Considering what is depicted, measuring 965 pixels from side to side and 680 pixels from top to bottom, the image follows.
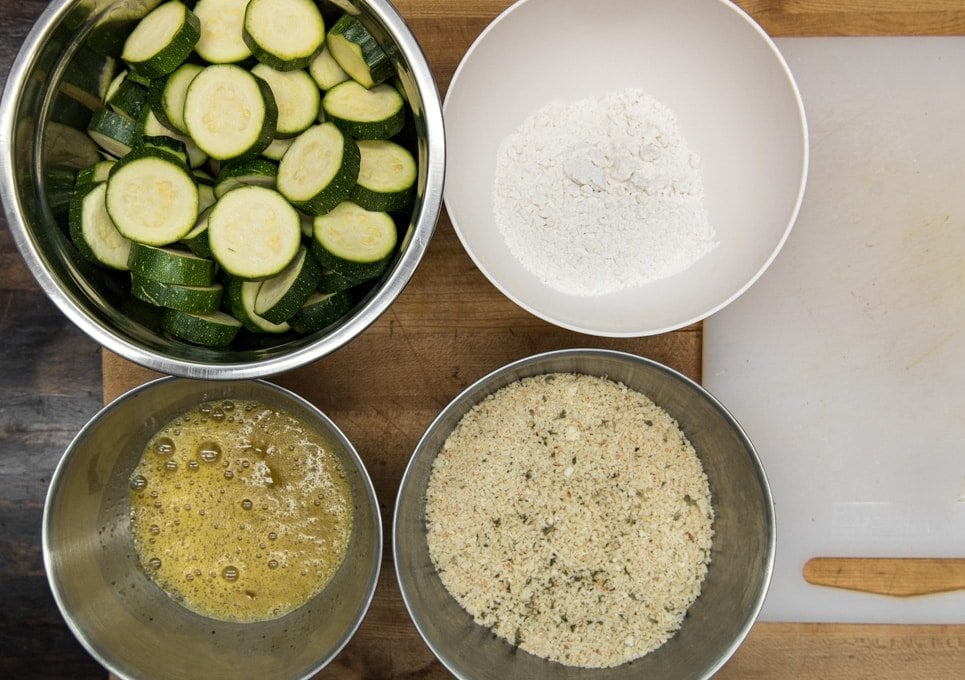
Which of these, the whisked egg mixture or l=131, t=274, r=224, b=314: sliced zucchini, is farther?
the whisked egg mixture

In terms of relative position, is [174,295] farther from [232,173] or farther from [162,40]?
[162,40]

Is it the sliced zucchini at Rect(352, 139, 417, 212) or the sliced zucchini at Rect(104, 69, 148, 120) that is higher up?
the sliced zucchini at Rect(104, 69, 148, 120)

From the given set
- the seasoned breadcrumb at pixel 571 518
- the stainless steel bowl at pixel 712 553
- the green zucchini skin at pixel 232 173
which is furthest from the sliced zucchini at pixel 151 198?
the seasoned breadcrumb at pixel 571 518

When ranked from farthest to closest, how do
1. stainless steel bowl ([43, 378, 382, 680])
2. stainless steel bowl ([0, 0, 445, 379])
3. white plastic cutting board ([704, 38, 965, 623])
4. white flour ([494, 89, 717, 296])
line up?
white plastic cutting board ([704, 38, 965, 623]) → white flour ([494, 89, 717, 296]) → stainless steel bowl ([43, 378, 382, 680]) → stainless steel bowl ([0, 0, 445, 379])

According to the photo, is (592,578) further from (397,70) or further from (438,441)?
(397,70)

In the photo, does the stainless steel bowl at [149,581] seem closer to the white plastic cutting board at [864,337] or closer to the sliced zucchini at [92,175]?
the sliced zucchini at [92,175]

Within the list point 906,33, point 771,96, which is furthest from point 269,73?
point 906,33

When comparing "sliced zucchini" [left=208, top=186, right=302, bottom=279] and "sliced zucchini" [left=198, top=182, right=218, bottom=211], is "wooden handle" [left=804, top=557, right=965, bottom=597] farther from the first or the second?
"sliced zucchini" [left=198, top=182, right=218, bottom=211]

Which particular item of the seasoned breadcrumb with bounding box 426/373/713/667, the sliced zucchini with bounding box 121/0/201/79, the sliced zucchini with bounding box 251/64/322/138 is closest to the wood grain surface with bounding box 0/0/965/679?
the seasoned breadcrumb with bounding box 426/373/713/667
